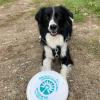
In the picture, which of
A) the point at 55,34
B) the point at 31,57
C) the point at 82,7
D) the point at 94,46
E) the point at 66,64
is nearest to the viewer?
the point at 55,34

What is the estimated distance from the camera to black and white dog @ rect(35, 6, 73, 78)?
4.62 m

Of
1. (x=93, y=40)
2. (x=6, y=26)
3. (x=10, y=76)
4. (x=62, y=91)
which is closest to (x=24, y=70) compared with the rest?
(x=10, y=76)

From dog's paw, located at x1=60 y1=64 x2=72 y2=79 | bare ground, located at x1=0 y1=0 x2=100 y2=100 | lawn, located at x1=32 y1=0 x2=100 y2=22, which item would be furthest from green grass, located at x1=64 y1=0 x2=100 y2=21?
dog's paw, located at x1=60 y1=64 x2=72 y2=79

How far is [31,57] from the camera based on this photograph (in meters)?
5.34

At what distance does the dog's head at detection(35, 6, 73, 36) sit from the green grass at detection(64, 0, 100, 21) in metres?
1.91

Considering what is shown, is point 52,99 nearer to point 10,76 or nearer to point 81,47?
point 10,76

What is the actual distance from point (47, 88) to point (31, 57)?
125cm

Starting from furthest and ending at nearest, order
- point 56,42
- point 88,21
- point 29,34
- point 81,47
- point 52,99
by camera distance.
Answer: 1. point 88,21
2. point 29,34
3. point 81,47
4. point 56,42
5. point 52,99

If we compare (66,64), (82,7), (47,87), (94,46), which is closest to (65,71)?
(66,64)

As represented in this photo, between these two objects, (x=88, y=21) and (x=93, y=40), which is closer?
(x=93, y=40)

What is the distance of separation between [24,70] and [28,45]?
32.6 inches

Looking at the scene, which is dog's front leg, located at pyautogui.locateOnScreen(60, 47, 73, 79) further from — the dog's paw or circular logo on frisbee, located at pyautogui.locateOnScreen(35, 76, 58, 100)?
circular logo on frisbee, located at pyautogui.locateOnScreen(35, 76, 58, 100)

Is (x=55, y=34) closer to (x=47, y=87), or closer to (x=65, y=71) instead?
(x=65, y=71)

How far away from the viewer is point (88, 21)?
6.64 meters
